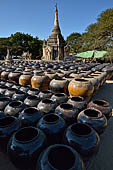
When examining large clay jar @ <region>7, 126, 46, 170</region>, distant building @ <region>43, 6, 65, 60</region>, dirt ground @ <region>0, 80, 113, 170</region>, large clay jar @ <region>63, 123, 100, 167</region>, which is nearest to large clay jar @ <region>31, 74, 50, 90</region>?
dirt ground @ <region>0, 80, 113, 170</region>

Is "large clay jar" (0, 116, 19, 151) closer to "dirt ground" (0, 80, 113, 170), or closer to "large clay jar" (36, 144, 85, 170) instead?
"dirt ground" (0, 80, 113, 170)

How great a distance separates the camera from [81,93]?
5.30 meters

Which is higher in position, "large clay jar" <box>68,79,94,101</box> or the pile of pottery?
"large clay jar" <box>68,79,94,101</box>

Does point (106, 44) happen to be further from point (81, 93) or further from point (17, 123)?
point (17, 123)

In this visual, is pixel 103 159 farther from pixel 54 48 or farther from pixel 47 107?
pixel 54 48

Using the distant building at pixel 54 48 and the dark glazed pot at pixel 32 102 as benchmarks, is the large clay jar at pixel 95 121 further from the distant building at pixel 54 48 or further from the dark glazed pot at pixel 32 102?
the distant building at pixel 54 48

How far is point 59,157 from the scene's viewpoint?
2.17 m

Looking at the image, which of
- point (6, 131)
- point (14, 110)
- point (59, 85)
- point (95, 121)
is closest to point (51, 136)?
point (6, 131)

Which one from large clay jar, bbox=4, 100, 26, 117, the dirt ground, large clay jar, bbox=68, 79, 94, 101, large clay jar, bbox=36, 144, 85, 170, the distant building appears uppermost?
the distant building

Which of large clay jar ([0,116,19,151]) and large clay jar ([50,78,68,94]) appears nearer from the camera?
large clay jar ([0,116,19,151])

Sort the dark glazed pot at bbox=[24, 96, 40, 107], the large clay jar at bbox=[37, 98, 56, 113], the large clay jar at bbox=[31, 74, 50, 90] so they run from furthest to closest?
the large clay jar at bbox=[31, 74, 50, 90]
the dark glazed pot at bbox=[24, 96, 40, 107]
the large clay jar at bbox=[37, 98, 56, 113]

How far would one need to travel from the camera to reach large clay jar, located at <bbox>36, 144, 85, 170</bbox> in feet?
6.08

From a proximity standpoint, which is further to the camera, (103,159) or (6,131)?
(103,159)

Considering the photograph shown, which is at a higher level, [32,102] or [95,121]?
[32,102]
